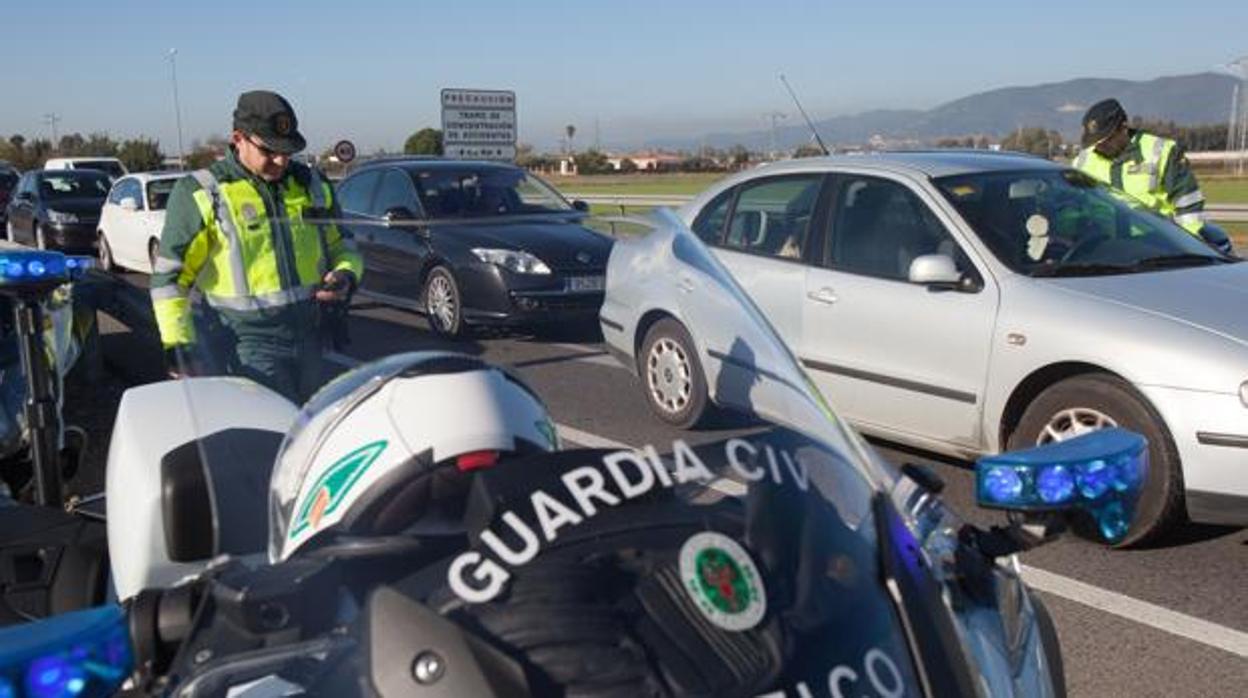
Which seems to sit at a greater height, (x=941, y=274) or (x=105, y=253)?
(x=941, y=274)

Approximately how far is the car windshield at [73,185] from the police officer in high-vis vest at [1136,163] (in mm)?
17778

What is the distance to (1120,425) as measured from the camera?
489 centimetres

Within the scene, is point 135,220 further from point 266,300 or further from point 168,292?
point 266,300

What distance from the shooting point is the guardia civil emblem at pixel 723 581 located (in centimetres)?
136

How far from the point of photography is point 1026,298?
5.36 metres

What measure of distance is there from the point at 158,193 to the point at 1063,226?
14.3m

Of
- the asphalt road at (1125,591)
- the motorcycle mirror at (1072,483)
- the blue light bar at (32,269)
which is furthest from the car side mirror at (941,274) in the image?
the motorcycle mirror at (1072,483)

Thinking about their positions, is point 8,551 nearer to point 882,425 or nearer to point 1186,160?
point 882,425

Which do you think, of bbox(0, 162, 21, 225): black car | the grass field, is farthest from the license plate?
the grass field

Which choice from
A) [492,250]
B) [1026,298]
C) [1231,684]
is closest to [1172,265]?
[1026,298]

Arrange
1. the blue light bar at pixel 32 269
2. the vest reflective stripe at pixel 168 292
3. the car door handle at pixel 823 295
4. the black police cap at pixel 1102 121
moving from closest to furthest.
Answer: the vest reflective stripe at pixel 168 292 → the blue light bar at pixel 32 269 → the car door handle at pixel 823 295 → the black police cap at pixel 1102 121

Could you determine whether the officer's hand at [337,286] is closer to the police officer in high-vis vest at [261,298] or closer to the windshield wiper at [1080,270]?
the police officer in high-vis vest at [261,298]

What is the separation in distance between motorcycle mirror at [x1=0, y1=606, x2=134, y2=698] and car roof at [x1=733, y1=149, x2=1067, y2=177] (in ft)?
17.3

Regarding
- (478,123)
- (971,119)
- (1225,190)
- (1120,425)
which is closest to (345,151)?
(478,123)
